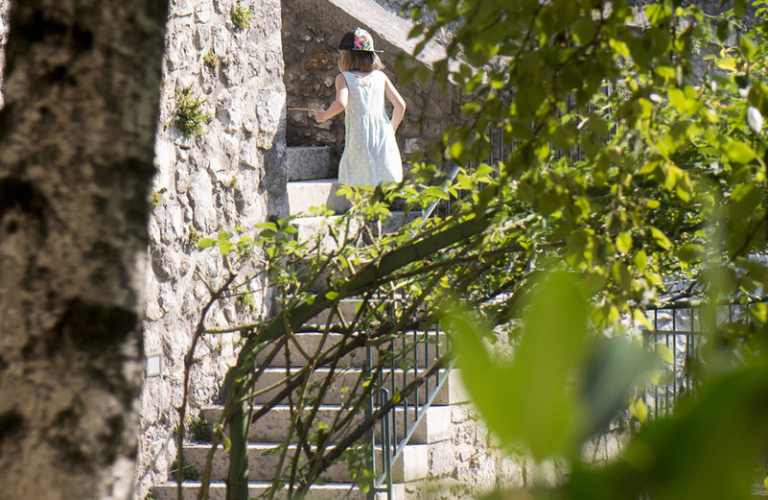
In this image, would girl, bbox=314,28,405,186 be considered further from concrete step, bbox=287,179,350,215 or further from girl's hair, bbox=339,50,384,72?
concrete step, bbox=287,179,350,215

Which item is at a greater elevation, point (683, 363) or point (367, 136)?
point (367, 136)

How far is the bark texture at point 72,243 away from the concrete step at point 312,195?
4492 mm

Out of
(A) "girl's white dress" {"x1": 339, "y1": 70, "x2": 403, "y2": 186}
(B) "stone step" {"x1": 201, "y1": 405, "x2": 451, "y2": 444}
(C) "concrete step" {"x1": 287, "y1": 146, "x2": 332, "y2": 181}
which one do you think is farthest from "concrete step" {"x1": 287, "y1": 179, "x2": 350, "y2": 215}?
(B) "stone step" {"x1": 201, "y1": 405, "x2": 451, "y2": 444}

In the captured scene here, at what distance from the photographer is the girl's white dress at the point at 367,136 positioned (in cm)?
523

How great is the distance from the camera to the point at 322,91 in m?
6.38

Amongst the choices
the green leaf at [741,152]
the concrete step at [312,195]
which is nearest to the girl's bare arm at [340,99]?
the concrete step at [312,195]

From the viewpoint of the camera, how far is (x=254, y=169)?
4.80m

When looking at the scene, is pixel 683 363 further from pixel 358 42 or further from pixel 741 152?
pixel 358 42

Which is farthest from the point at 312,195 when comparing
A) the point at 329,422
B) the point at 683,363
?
the point at 683,363

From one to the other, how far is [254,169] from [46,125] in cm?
408

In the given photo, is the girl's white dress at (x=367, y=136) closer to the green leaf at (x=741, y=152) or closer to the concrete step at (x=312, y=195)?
the concrete step at (x=312, y=195)

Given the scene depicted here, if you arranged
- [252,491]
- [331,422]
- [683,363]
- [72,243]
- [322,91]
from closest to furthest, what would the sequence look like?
[72,243]
[683,363]
[252,491]
[331,422]
[322,91]

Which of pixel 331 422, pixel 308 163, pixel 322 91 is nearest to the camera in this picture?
pixel 331 422

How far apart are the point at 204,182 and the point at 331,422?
152 cm
